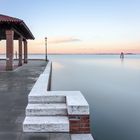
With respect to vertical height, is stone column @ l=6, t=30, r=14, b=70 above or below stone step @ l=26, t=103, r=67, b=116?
above

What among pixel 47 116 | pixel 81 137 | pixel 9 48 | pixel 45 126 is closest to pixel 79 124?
pixel 81 137

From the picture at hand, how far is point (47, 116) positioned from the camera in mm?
5785

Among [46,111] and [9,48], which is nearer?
[46,111]

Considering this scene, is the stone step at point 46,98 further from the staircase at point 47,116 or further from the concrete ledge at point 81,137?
the concrete ledge at point 81,137

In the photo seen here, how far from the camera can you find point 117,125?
920 centimetres

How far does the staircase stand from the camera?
5230 mm

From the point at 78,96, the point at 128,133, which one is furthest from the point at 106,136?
the point at 78,96

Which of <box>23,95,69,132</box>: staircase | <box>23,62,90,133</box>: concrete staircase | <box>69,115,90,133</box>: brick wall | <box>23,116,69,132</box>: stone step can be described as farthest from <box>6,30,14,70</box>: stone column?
<box>69,115,90,133</box>: brick wall

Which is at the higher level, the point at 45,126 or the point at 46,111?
the point at 46,111

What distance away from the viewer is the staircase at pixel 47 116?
17.2 feet

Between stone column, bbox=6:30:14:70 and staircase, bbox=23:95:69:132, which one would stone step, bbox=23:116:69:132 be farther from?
stone column, bbox=6:30:14:70

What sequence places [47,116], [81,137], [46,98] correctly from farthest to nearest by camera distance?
[46,98]
[47,116]
[81,137]

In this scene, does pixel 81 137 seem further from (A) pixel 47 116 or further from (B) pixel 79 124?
(A) pixel 47 116

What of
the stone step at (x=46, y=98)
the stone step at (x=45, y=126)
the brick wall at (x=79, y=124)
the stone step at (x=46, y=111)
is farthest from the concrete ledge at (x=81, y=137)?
the stone step at (x=46, y=98)
